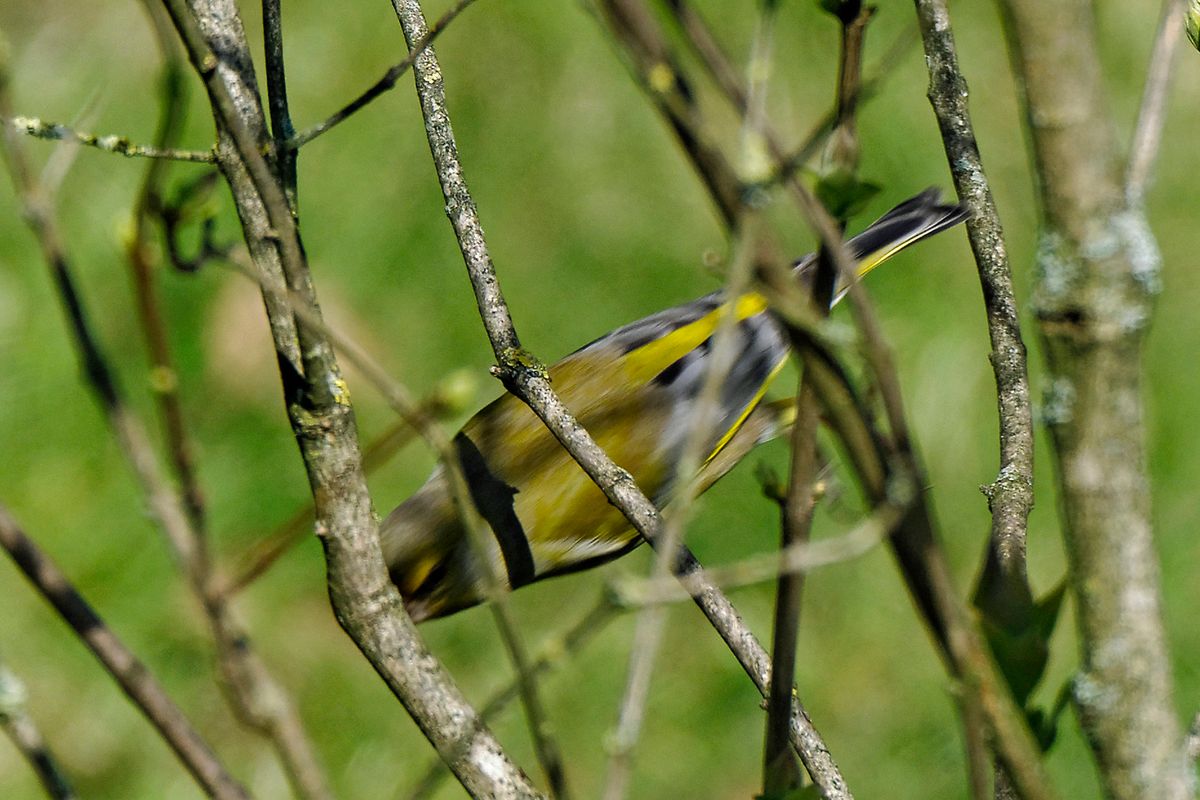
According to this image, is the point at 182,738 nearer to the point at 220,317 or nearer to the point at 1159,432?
the point at 220,317

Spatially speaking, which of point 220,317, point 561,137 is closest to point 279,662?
point 220,317

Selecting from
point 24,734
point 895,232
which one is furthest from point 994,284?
point 895,232

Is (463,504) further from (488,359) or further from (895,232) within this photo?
(488,359)

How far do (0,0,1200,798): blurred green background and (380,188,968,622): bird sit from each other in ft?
2.85

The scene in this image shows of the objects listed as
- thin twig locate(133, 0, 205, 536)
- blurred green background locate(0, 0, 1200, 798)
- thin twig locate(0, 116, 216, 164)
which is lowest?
blurred green background locate(0, 0, 1200, 798)

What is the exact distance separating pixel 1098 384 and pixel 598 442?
7.05 ft

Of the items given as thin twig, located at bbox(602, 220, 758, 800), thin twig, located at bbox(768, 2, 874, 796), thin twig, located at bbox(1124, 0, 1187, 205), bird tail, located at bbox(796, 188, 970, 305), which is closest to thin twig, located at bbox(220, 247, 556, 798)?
thin twig, located at bbox(602, 220, 758, 800)

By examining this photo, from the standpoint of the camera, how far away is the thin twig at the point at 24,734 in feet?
3.56

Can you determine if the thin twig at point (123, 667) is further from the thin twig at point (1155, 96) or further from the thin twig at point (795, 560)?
the thin twig at point (1155, 96)

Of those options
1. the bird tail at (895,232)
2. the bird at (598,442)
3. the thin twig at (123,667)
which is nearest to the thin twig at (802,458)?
the thin twig at (123,667)

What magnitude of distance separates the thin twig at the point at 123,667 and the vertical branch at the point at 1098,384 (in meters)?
0.64

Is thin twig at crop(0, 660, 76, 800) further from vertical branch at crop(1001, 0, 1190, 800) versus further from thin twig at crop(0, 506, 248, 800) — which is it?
vertical branch at crop(1001, 0, 1190, 800)

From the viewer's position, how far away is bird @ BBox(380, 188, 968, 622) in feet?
9.02

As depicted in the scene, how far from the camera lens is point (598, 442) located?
300 centimetres
